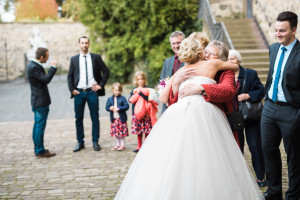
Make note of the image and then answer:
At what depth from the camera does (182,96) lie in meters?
3.24

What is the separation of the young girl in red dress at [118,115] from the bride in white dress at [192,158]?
3.14 meters

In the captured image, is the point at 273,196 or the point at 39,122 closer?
the point at 273,196

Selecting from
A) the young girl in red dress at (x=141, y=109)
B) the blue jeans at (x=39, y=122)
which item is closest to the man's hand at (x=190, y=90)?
the young girl in red dress at (x=141, y=109)

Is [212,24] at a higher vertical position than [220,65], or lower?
higher

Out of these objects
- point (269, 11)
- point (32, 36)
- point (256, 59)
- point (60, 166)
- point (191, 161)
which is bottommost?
point (60, 166)

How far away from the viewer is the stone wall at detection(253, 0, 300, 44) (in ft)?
33.6

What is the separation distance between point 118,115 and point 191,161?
3.72 m

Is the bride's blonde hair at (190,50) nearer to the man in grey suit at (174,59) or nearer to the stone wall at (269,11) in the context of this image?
the man in grey suit at (174,59)

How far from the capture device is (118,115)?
21.1 feet

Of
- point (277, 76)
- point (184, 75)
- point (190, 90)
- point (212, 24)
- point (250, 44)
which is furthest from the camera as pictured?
point (212, 24)

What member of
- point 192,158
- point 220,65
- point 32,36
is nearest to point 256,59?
point 220,65

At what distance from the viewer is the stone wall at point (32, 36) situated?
1059 inches

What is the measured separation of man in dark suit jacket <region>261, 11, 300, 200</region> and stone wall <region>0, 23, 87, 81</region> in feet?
79.4

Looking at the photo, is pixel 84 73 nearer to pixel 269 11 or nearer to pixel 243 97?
pixel 243 97
